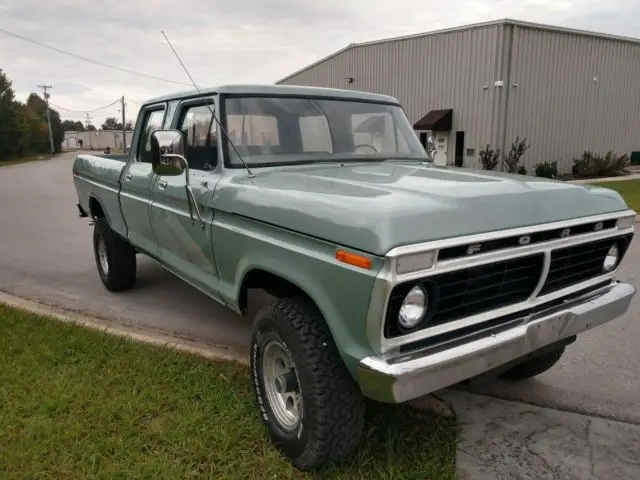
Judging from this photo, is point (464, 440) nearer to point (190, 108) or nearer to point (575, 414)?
point (575, 414)

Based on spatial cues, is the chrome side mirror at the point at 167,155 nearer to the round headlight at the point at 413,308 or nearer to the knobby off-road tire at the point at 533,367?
the round headlight at the point at 413,308

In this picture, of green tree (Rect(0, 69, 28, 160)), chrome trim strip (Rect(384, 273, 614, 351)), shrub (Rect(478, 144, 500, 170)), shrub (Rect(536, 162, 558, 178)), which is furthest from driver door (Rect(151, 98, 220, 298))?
green tree (Rect(0, 69, 28, 160))

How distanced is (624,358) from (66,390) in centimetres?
390

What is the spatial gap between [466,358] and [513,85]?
2008 centimetres

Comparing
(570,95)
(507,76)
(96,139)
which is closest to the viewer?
(507,76)

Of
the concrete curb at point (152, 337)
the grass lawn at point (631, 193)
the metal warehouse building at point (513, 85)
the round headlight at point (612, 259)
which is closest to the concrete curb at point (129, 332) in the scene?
the concrete curb at point (152, 337)

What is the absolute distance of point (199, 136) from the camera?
3746mm

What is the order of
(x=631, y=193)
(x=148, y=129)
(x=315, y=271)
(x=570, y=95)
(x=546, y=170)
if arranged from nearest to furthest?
(x=315, y=271), (x=148, y=129), (x=631, y=193), (x=546, y=170), (x=570, y=95)

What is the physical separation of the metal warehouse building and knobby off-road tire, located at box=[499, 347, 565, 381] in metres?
15.5

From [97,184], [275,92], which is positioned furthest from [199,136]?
[97,184]

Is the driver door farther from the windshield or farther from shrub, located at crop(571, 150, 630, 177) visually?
shrub, located at crop(571, 150, 630, 177)

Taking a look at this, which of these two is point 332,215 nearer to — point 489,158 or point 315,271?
point 315,271

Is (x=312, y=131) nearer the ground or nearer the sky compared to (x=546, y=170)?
nearer the sky

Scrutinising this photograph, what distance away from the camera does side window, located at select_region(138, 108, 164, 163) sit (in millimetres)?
4566
